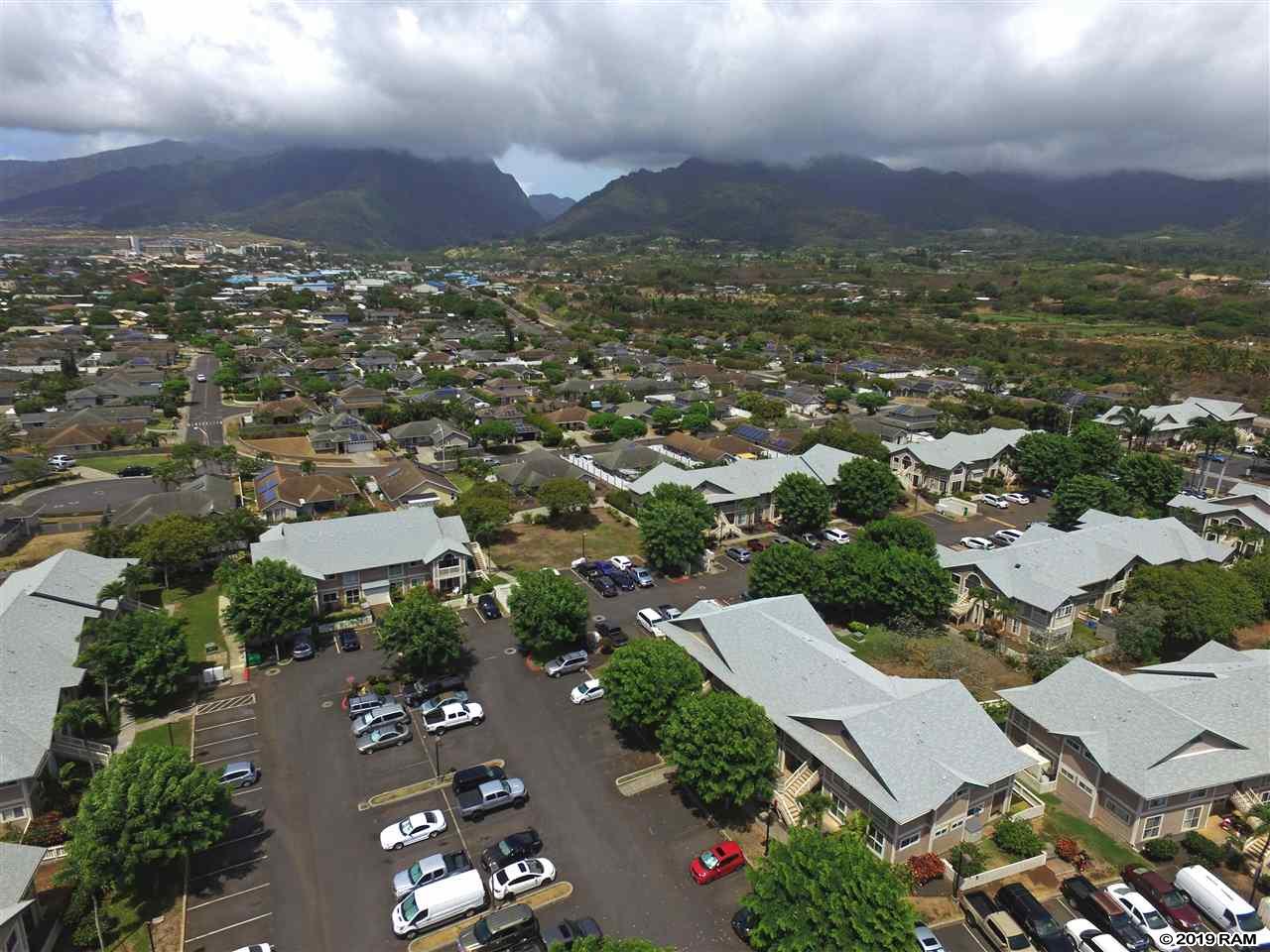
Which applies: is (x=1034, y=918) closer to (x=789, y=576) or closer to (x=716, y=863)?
(x=716, y=863)

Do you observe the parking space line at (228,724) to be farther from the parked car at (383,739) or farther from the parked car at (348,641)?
the parked car at (348,641)

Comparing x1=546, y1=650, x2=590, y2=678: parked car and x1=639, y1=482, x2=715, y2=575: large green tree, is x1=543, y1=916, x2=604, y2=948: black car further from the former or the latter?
x1=639, y1=482, x2=715, y2=575: large green tree

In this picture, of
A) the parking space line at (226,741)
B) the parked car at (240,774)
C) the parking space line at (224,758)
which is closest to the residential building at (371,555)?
the parking space line at (226,741)

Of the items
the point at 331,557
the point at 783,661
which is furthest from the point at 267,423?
the point at 783,661

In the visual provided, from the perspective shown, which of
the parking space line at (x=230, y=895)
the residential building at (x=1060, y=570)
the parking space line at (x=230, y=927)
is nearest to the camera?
the parking space line at (x=230, y=927)

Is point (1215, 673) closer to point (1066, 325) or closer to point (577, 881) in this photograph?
point (577, 881)

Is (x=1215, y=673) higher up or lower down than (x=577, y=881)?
higher up

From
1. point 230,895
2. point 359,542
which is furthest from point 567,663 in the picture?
point 230,895
